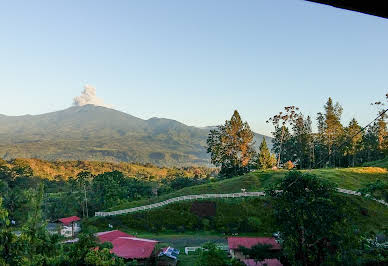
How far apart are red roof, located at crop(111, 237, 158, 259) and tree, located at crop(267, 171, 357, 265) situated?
36.3ft

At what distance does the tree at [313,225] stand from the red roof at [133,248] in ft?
36.3

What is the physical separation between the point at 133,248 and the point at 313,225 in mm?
14292

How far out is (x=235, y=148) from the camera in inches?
2349

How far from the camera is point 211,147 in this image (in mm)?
62250

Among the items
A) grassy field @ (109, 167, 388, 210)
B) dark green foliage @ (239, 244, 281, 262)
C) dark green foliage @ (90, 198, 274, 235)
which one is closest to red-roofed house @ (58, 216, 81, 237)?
dark green foliage @ (90, 198, 274, 235)

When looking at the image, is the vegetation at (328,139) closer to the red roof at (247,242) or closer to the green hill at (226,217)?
the green hill at (226,217)

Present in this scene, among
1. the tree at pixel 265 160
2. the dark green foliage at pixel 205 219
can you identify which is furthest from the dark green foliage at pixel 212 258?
the tree at pixel 265 160

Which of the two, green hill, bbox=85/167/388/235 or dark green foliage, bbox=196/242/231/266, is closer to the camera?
dark green foliage, bbox=196/242/231/266

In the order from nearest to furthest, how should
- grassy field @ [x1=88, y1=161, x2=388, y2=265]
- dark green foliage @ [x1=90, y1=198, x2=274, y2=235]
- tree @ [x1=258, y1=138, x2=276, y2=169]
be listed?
grassy field @ [x1=88, y1=161, x2=388, y2=265] < dark green foliage @ [x1=90, y1=198, x2=274, y2=235] < tree @ [x1=258, y1=138, x2=276, y2=169]

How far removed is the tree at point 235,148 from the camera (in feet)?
195

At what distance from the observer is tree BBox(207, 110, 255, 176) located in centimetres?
5953

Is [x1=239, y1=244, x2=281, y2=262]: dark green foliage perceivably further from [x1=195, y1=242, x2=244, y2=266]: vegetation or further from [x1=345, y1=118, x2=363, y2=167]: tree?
[x1=345, y1=118, x2=363, y2=167]: tree

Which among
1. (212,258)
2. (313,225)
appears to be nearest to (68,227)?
(212,258)

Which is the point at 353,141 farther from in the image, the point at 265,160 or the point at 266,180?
the point at 266,180
